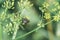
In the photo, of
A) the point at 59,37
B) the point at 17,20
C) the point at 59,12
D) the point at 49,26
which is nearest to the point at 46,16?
the point at 59,12

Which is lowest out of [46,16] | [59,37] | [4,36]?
[59,37]

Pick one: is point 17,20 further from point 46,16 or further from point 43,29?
point 43,29

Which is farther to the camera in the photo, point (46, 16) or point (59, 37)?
point (59, 37)

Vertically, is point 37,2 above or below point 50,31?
above

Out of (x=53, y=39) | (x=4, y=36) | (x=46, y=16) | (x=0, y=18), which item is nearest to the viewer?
(x=0, y=18)

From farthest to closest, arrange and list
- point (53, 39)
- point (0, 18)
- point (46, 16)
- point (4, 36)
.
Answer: point (53, 39), point (4, 36), point (46, 16), point (0, 18)

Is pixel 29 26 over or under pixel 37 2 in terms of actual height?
under

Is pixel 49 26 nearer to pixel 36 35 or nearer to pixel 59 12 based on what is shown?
pixel 36 35

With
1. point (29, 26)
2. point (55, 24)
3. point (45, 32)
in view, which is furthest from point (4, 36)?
point (55, 24)

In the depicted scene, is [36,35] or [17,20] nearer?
[17,20]
